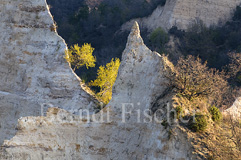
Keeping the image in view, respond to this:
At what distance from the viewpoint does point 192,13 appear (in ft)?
188

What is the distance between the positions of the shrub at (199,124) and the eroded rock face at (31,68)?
304 inches

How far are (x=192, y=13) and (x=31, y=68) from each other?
38469mm

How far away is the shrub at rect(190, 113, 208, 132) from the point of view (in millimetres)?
14312

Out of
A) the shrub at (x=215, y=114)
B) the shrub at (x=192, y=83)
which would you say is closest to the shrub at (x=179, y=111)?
the shrub at (x=192, y=83)

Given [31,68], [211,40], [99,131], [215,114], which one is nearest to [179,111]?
[215,114]

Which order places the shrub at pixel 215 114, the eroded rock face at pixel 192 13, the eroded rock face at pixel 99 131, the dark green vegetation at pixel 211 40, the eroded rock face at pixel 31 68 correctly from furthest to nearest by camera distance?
the eroded rock face at pixel 192 13, the dark green vegetation at pixel 211 40, the eroded rock face at pixel 31 68, the eroded rock face at pixel 99 131, the shrub at pixel 215 114

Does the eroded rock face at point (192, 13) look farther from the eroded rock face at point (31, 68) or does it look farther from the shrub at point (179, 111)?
the shrub at point (179, 111)

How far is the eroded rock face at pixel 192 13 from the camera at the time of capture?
5650 centimetres

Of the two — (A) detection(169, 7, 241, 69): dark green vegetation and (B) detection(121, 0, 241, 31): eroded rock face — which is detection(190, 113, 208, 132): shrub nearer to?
(A) detection(169, 7, 241, 69): dark green vegetation

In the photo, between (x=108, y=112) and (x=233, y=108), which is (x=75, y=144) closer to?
(x=108, y=112)

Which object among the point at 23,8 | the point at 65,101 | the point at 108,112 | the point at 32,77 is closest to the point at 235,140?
the point at 108,112

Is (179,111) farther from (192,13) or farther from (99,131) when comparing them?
(192,13)

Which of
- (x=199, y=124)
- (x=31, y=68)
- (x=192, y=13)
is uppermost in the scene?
(x=192, y=13)

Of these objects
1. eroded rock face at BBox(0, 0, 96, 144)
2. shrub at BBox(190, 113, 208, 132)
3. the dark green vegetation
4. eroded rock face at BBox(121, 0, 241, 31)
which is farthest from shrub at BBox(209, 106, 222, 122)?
eroded rock face at BBox(121, 0, 241, 31)
